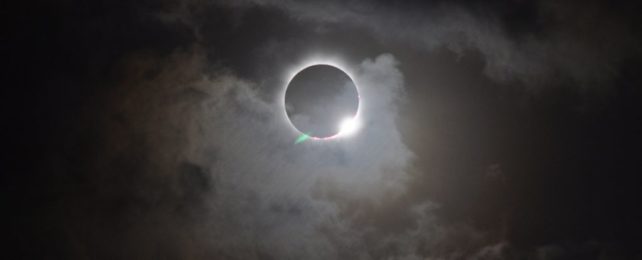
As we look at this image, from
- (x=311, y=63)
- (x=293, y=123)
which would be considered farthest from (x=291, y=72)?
(x=293, y=123)

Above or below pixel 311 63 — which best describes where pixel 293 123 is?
below

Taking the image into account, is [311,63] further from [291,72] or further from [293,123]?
[293,123]

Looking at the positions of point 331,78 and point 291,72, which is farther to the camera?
point 331,78

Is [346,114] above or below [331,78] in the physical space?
below

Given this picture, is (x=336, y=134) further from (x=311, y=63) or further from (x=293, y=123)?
(x=311, y=63)

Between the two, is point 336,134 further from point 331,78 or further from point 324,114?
point 331,78

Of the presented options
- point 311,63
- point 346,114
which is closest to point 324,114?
Result: point 346,114

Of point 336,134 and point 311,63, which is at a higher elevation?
point 311,63
